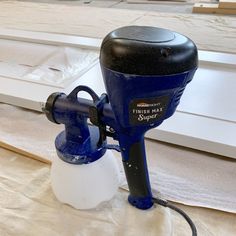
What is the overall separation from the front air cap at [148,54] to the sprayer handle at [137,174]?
14 centimetres

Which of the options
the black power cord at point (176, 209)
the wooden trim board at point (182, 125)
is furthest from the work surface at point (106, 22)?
the black power cord at point (176, 209)

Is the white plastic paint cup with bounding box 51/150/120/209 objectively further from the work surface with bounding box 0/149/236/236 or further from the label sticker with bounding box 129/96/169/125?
the label sticker with bounding box 129/96/169/125

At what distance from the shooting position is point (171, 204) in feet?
1.88

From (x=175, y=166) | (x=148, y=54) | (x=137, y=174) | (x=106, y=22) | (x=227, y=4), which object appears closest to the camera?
(x=148, y=54)

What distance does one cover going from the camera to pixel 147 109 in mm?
427

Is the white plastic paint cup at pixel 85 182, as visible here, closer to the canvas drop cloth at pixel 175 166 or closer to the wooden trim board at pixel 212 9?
the canvas drop cloth at pixel 175 166

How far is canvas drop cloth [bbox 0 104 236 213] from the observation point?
0.59m

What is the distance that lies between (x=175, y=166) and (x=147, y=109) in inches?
11.2

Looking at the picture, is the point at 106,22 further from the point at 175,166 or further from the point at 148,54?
the point at 148,54

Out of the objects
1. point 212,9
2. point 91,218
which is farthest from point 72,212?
point 212,9

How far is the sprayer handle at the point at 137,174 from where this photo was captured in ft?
1.65

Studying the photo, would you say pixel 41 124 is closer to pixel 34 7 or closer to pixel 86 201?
pixel 86 201

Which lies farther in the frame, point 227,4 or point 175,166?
point 227,4

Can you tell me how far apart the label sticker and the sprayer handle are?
0.06m
